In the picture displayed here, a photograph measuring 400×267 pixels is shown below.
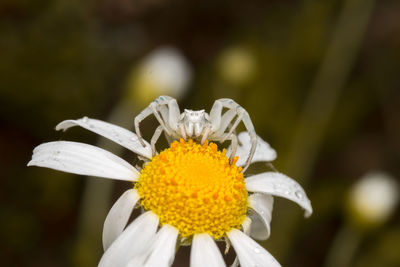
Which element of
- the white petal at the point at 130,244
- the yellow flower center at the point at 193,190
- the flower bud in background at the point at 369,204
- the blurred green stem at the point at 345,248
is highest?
the yellow flower center at the point at 193,190

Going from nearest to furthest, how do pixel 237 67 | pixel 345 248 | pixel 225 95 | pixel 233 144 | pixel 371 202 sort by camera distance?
1. pixel 233 144
2. pixel 371 202
3. pixel 345 248
4. pixel 237 67
5. pixel 225 95

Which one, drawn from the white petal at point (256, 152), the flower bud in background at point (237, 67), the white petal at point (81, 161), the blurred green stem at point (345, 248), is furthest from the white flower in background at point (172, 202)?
the flower bud in background at point (237, 67)

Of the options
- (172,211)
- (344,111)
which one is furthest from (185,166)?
(344,111)

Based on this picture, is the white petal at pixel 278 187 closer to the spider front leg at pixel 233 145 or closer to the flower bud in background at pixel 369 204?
the spider front leg at pixel 233 145

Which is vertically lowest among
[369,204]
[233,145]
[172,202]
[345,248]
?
[345,248]

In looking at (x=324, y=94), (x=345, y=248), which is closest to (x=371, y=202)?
(x=345, y=248)

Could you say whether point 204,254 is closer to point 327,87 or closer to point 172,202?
point 172,202
